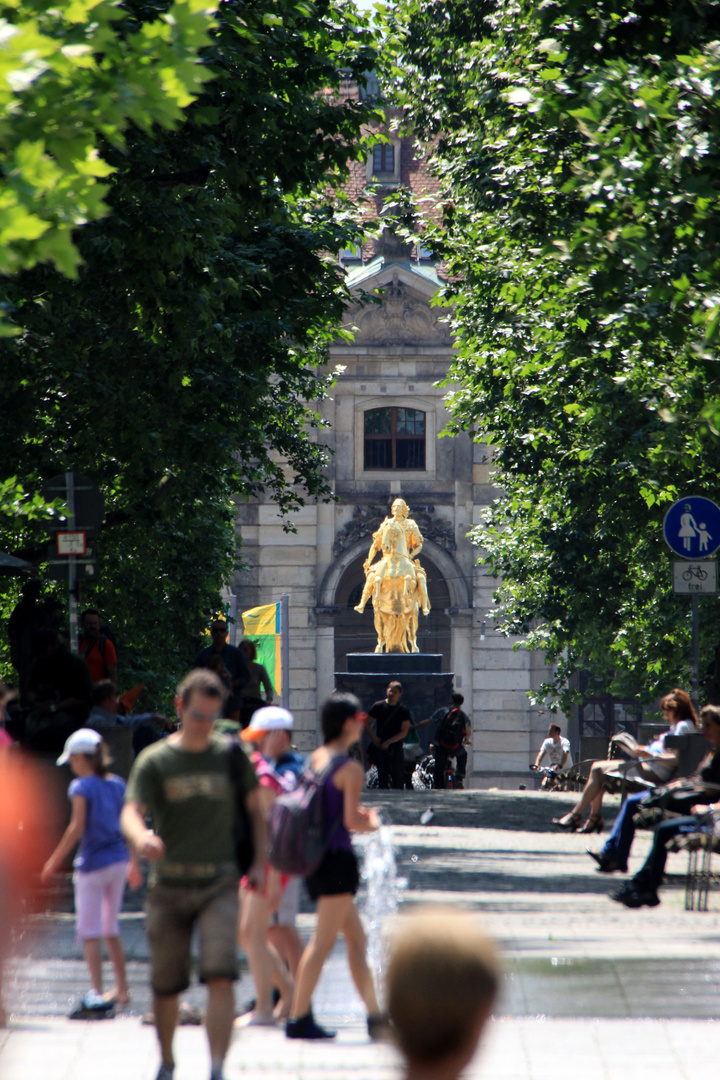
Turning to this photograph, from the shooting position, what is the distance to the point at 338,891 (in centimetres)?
744

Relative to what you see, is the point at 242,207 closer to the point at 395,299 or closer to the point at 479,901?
the point at 479,901

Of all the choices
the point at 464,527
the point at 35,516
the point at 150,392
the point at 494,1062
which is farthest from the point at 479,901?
the point at 464,527

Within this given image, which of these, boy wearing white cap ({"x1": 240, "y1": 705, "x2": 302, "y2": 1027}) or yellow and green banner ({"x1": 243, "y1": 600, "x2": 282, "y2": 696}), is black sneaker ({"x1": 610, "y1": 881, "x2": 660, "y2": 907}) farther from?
yellow and green banner ({"x1": 243, "y1": 600, "x2": 282, "y2": 696})

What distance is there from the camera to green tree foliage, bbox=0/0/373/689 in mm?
13469

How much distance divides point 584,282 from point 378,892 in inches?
210

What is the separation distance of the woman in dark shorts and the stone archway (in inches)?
1560

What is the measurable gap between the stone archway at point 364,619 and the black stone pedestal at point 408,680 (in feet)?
46.2

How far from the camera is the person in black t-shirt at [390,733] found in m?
22.6

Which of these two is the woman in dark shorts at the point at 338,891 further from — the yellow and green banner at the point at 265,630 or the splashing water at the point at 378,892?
the yellow and green banner at the point at 265,630

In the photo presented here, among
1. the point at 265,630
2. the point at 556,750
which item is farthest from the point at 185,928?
the point at 265,630

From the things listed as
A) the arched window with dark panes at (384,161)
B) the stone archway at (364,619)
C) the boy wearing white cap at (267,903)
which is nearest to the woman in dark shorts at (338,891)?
the boy wearing white cap at (267,903)

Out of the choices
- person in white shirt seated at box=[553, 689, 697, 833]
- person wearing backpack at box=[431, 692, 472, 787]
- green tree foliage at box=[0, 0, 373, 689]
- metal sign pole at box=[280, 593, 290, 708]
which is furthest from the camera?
metal sign pole at box=[280, 593, 290, 708]

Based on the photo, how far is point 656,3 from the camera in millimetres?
11172

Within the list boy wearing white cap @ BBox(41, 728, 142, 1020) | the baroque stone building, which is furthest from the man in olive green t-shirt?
the baroque stone building
